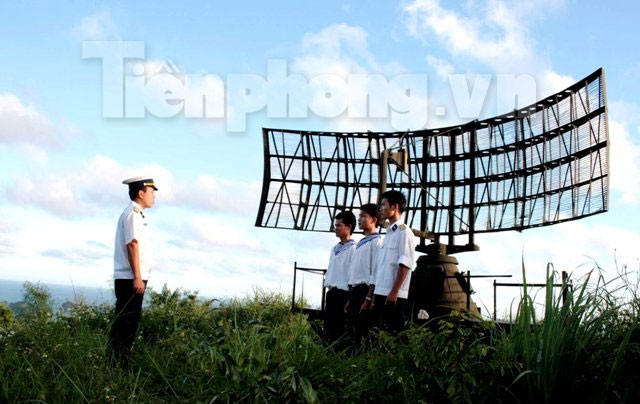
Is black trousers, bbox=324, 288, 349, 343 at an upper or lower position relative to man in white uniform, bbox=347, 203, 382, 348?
lower

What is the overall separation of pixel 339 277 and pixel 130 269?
87.1 inches

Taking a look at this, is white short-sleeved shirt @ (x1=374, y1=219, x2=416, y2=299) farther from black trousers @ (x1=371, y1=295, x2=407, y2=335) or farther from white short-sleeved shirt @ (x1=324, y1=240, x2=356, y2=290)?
white short-sleeved shirt @ (x1=324, y1=240, x2=356, y2=290)

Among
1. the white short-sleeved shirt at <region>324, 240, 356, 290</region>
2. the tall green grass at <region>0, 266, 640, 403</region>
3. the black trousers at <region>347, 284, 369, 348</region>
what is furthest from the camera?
the white short-sleeved shirt at <region>324, 240, 356, 290</region>

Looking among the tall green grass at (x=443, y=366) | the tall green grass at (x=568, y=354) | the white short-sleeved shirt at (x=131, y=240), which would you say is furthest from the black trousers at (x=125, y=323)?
the tall green grass at (x=568, y=354)

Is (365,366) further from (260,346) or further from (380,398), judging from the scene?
(260,346)

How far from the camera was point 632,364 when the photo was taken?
3.78m

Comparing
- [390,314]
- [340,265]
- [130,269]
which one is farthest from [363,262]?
[130,269]

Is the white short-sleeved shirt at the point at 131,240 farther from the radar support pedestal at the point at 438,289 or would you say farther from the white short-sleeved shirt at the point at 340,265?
the radar support pedestal at the point at 438,289

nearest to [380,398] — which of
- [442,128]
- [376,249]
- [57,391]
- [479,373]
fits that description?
[479,373]

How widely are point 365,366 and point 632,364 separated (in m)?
1.54

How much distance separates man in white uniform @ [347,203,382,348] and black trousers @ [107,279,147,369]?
2001 mm

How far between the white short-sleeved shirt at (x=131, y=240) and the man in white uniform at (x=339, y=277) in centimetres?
198

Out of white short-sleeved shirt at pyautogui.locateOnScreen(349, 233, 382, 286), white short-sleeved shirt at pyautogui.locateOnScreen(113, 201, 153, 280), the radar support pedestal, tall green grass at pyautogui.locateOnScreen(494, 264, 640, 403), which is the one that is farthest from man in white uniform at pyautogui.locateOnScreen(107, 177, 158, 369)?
the radar support pedestal

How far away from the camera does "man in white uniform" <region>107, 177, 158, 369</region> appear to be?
5.36 m
